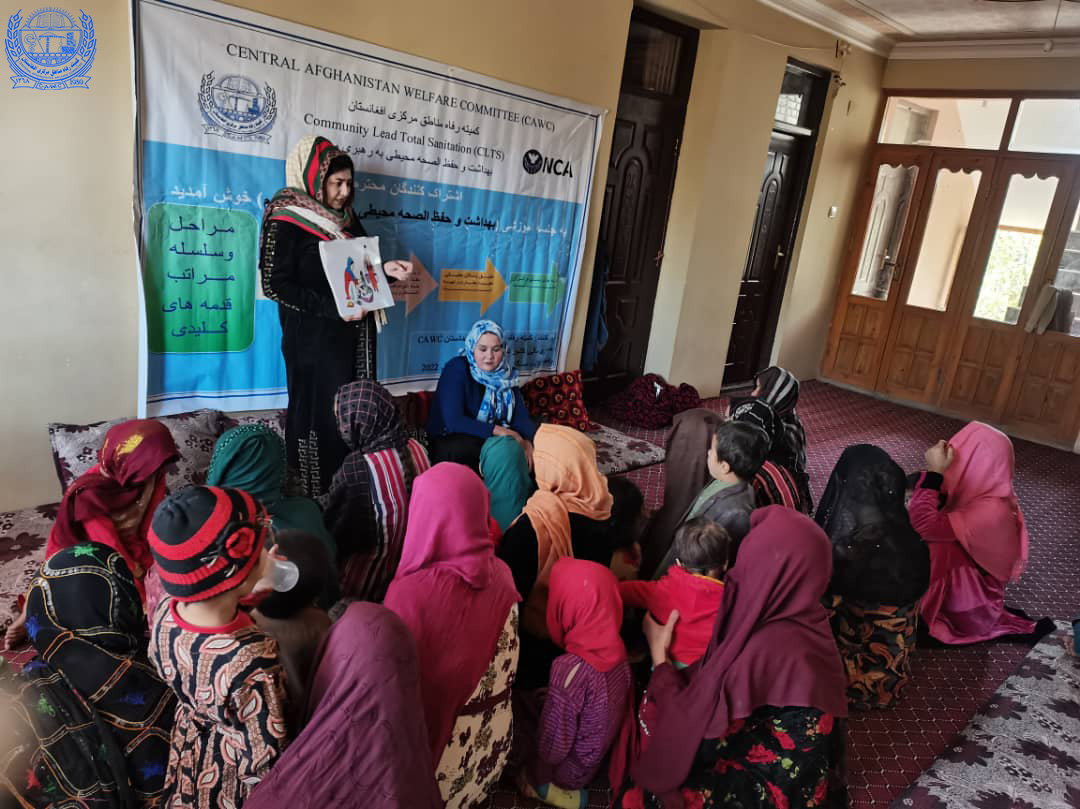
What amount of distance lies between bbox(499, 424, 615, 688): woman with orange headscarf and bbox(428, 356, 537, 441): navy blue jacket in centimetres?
104

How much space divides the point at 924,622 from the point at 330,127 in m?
3.10

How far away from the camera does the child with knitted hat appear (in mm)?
1100

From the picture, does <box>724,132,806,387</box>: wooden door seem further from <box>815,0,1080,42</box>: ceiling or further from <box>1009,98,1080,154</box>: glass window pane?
<box>1009,98,1080,154</box>: glass window pane

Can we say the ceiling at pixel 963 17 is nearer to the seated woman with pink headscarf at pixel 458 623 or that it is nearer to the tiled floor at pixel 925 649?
the tiled floor at pixel 925 649

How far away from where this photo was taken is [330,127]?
2.97 m

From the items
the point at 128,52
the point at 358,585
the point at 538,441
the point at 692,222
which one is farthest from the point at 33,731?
the point at 692,222

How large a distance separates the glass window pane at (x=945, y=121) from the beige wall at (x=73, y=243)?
4.77 metres

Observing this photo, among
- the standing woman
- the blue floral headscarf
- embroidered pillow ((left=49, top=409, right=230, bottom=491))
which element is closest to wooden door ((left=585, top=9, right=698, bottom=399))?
the blue floral headscarf

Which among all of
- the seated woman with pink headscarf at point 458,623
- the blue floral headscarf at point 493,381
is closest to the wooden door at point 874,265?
the blue floral headscarf at point 493,381

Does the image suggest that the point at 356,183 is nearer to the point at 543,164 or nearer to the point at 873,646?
the point at 543,164

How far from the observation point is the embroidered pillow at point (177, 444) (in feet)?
8.32

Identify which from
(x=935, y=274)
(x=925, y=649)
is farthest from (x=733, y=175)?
(x=925, y=649)

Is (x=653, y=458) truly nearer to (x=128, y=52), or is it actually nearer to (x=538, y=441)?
(x=538, y=441)

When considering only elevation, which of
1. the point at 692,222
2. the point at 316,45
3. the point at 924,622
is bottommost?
the point at 924,622
